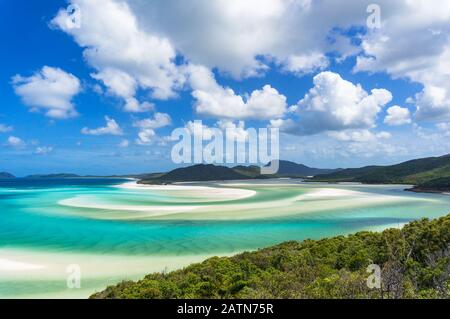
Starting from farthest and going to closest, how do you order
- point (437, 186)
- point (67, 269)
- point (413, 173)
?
point (413, 173) → point (437, 186) → point (67, 269)

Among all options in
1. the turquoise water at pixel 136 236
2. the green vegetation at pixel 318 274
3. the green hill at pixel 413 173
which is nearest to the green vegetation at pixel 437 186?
the green hill at pixel 413 173

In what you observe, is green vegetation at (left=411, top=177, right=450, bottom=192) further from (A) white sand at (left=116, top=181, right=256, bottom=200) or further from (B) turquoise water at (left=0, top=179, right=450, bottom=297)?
(B) turquoise water at (left=0, top=179, right=450, bottom=297)

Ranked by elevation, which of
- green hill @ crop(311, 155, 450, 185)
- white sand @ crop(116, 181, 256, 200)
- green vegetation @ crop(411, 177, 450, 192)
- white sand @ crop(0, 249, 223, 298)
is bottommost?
white sand @ crop(0, 249, 223, 298)

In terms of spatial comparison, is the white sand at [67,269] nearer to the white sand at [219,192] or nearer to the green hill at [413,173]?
the white sand at [219,192]

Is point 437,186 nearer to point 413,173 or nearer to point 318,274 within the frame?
point 413,173

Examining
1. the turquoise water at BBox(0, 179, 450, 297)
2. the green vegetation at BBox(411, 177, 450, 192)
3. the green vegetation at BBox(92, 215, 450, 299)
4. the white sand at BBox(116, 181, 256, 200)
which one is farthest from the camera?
the green vegetation at BBox(411, 177, 450, 192)

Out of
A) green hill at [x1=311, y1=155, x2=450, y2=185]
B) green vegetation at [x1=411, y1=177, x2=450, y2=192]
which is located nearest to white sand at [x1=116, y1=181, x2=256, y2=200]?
green vegetation at [x1=411, y1=177, x2=450, y2=192]

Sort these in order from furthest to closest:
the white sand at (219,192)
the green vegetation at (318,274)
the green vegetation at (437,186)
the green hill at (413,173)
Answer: the green hill at (413,173)
the green vegetation at (437,186)
the white sand at (219,192)
the green vegetation at (318,274)

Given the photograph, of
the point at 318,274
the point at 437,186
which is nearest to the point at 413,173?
the point at 437,186

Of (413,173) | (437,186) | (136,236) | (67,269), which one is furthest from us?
(413,173)
